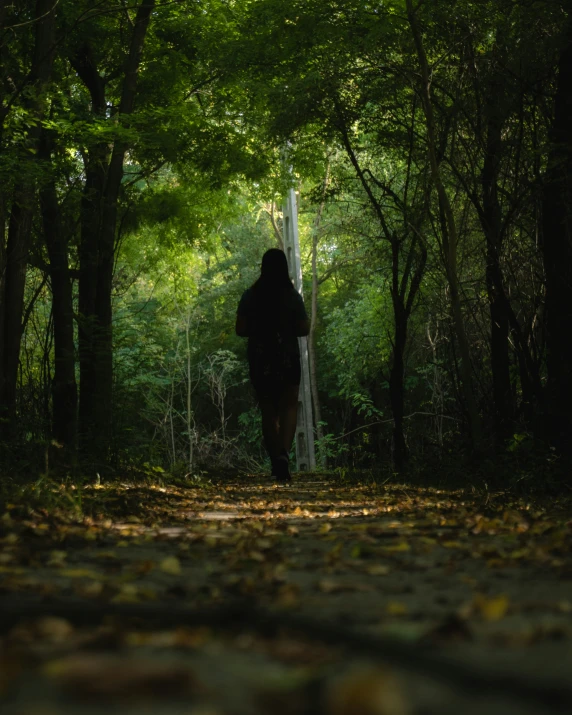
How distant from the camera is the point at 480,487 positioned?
751 centimetres

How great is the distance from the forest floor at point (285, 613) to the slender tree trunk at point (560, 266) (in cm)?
225

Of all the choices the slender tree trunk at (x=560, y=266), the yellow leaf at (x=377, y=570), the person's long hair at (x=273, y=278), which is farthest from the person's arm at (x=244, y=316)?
the yellow leaf at (x=377, y=570)

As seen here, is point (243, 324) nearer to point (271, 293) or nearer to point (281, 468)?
point (271, 293)

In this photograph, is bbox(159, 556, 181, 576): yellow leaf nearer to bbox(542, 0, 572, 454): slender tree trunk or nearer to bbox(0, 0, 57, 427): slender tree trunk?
bbox(542, 0, 572, 454): slender tree trunk

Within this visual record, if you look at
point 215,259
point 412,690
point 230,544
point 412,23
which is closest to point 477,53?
point 412,23

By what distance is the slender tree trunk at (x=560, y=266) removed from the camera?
7.48 metres

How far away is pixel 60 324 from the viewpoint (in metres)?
10.7

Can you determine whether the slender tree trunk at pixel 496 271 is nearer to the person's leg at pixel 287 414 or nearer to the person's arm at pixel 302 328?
the person's arm at pixel 302 328

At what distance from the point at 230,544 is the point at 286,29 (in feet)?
29.3

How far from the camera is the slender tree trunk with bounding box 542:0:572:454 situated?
7.48m

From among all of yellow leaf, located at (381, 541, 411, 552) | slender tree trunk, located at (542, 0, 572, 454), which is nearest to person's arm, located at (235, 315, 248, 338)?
slender tree trunk, located at (542, 0, 572, 454)

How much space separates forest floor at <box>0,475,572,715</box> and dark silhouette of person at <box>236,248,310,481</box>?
4.06 metres

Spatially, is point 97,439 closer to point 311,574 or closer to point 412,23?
point 412,23

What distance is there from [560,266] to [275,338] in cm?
318
